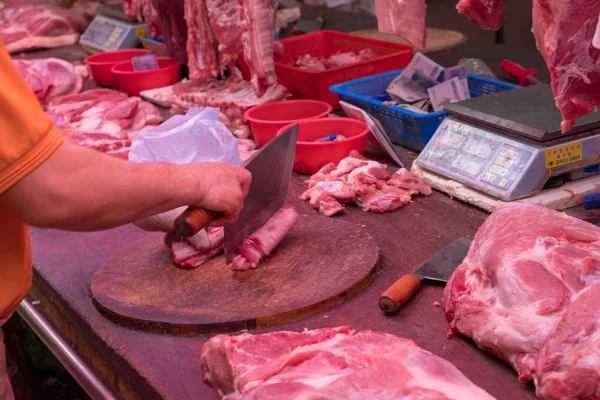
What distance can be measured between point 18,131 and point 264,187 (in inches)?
42.5

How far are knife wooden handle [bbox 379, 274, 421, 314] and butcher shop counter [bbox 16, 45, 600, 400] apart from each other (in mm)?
36

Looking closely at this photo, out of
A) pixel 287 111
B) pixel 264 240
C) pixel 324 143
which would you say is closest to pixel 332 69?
pixel 287 111

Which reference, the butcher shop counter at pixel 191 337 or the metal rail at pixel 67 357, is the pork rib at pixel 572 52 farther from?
the metal rail at pixel 67 357

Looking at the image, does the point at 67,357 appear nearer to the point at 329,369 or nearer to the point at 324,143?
the point at 329,369

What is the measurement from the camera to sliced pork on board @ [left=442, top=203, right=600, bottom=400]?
1.61 m

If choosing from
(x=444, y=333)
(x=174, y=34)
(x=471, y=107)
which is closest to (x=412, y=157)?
(x=471, y=107)

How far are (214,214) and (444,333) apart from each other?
735mm

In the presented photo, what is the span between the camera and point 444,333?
2.01 meters

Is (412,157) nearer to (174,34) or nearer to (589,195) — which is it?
(589,195)

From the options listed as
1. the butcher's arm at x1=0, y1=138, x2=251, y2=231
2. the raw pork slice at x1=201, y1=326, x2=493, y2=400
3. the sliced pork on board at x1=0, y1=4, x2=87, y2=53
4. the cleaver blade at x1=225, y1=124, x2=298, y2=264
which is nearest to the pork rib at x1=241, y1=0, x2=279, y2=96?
the cleaver blade at x1=225, y1=124, x2=298, y2=264

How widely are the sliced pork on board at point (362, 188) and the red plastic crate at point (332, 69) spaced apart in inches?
37.1

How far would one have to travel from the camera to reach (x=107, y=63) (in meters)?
5.18

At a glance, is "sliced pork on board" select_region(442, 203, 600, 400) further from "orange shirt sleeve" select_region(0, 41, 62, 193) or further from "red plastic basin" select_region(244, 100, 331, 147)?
"red plastic basin" select_region(244, 100, 331, 147)

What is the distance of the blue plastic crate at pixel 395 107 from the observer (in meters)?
3.26
